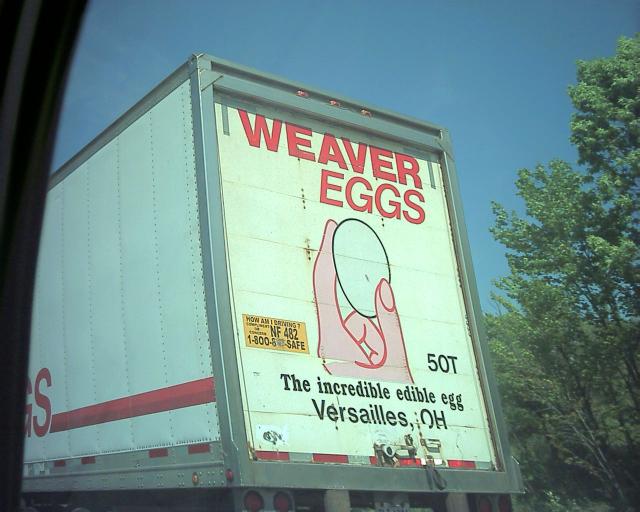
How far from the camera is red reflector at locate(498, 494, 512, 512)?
6988mm

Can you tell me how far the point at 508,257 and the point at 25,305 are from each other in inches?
574

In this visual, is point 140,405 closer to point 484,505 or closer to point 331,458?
point 331,458

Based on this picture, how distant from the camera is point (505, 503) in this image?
7.02m

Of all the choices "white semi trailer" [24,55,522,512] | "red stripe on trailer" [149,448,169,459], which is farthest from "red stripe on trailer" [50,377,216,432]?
"red stripe on trailer" [149,448,169,459]

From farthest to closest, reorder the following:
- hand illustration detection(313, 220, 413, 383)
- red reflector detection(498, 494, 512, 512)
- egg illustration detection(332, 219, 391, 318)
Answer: red reflector detection(498, 494, 512, 512) → egg illustration detection(332, 219, 391, 318) → hand illustration detection(313, 220, 413, 383)

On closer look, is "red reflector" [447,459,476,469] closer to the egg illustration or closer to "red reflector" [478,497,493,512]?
"red reflector" [478,497,493,512]

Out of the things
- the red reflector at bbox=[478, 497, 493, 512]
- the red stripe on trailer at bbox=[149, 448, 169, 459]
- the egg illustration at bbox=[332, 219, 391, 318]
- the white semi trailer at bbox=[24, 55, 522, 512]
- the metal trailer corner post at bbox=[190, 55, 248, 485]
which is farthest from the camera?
the red reflector at bbox=[478, 497, 493, 512]

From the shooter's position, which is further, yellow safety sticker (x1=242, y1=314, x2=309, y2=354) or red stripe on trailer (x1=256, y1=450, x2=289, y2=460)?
yellow safety sticker (x1=242, y1=314, x2=309, y2=354)

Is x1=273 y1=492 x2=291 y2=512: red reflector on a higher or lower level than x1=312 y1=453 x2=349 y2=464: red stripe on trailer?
lower

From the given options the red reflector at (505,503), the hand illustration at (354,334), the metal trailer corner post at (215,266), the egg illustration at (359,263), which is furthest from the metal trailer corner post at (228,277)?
the egg illustration at (359,263)

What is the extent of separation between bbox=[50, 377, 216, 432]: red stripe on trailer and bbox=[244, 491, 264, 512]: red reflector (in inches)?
26.1

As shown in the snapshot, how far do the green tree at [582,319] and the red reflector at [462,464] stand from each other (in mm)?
9503

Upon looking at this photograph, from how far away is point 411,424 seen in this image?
21.4 feet

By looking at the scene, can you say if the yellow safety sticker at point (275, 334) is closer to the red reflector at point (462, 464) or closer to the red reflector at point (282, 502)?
the red reflector at point (282, 502)
